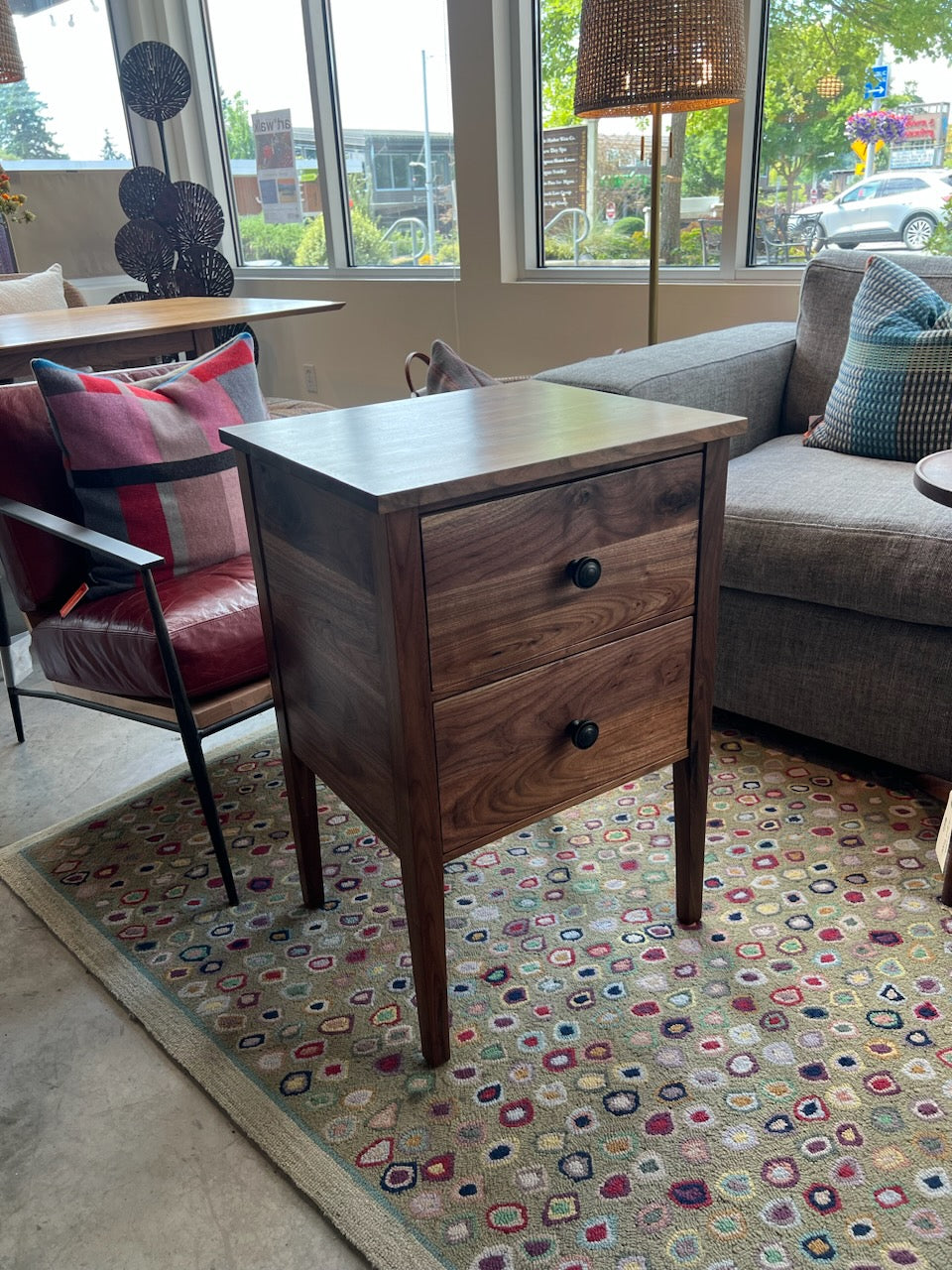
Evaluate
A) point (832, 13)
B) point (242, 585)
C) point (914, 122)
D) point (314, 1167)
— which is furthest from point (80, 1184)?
point (832, 13)

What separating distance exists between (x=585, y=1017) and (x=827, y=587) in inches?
33.2

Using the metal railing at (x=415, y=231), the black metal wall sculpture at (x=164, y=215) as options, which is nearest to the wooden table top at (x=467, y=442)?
the metal railing at (x=415, y=231)

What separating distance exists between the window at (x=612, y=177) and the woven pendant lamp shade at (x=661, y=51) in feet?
2.25

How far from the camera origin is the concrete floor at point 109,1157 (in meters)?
0.96

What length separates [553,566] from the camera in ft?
3.43

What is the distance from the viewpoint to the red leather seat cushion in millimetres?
1415

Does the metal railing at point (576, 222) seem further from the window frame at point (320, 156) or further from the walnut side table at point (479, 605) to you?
the walnut side table at point (479, 605)

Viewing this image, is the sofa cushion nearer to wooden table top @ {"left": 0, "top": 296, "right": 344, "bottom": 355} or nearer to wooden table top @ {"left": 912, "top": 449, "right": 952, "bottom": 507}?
wooden table top @ {"left": 912, "top": 449, "right": 952, "bottom": 507}

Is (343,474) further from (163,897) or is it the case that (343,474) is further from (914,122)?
(914,122)

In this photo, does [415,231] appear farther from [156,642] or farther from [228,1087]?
[228,1087]

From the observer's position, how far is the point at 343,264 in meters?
4.16

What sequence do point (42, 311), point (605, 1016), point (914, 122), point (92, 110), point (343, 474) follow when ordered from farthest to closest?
point (92, 110)
point (42, 311)
point (914, 122)
point (605, 1016)
point (343, 474)

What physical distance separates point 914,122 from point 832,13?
0.37 metres

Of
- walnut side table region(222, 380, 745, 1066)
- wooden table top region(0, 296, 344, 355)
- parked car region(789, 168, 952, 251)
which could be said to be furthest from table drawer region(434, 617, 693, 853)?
parked car region(789, 168, 952, 251)
